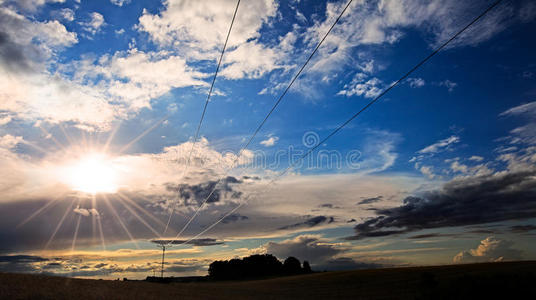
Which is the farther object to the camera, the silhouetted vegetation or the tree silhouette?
the tree silhouette

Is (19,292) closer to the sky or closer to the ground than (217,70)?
closer to the ground

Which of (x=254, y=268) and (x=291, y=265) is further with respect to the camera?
(x=291, y=265)

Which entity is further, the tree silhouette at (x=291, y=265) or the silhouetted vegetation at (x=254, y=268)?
the tree silhouette at (x=291, y=265)

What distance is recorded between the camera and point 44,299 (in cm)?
1858

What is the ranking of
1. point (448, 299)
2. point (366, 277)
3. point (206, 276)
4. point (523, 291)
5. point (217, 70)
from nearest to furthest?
1. point (217, 70)
2. point (523, 291)
3. point (448, 299)
4. point (366, 277)
5. point (206, 276)

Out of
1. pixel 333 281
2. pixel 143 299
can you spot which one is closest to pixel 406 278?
pixel 333 281

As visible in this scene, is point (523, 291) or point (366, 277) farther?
point (366, 277)

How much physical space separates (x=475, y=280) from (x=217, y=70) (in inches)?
766

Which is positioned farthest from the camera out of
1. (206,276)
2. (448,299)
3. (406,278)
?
(206,276)

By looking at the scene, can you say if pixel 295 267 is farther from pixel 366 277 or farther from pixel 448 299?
pixel 448 299

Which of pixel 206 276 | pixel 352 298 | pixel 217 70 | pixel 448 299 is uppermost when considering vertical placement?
pixel 217 70

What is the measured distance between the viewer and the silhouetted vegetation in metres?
119

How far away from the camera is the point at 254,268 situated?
121m

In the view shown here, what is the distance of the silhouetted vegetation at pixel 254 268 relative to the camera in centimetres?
11894
